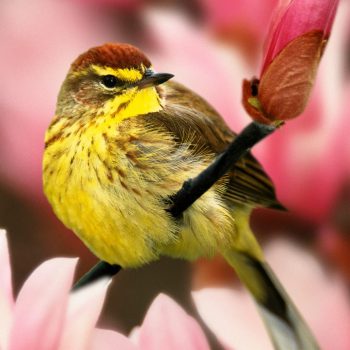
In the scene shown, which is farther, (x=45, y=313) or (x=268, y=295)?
(x=268, y=295)

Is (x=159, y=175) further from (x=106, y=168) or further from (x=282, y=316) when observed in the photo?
(x=282, y=316)

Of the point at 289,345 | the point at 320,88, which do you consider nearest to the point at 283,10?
the point at 320,88

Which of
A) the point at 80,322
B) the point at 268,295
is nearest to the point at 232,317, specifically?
the point at 268,295

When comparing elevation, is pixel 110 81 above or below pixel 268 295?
above

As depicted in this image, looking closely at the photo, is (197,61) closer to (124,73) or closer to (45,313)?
(124,73)

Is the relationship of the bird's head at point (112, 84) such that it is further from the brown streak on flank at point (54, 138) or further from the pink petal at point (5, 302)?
the pink petal at point (5, 302)

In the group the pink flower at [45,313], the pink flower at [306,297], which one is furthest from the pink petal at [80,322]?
the pink flower at [306,297]

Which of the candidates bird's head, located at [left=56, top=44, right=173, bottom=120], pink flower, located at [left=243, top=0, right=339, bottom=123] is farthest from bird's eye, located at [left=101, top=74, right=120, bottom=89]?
pink flower, located at [left=243, top=0, right=339, bottom=123]
